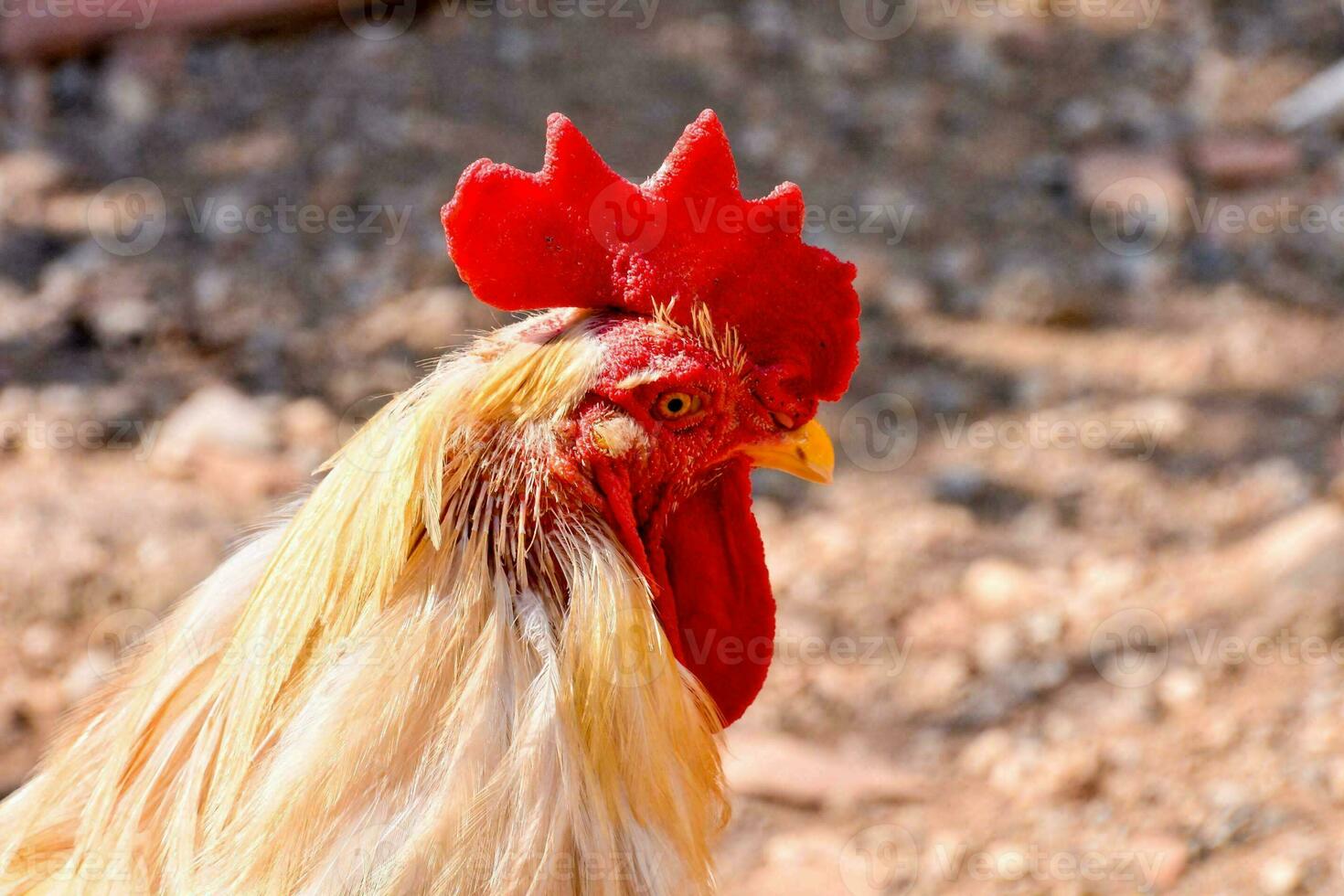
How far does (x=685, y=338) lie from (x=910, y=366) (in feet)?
13.5

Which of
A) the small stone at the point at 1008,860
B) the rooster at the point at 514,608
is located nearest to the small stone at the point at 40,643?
the rooster at the point at 514,608

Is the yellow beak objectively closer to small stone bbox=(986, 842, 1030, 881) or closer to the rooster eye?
the rooster eye

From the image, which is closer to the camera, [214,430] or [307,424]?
[214,430]

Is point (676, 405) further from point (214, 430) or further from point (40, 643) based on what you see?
point (214, 430)

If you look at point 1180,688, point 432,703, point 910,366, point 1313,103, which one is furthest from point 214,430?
point 1313,103

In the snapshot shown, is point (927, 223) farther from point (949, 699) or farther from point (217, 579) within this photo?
point (217, 579)

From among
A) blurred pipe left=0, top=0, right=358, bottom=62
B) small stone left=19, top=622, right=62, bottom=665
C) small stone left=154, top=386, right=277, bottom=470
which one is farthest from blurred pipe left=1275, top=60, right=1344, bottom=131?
small stone left=19, top=622, right=62, bottom=665

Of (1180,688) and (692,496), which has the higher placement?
(692,496)

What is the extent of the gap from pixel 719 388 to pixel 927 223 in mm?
5046

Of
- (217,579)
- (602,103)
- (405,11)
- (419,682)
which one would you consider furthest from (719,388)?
(405,11)

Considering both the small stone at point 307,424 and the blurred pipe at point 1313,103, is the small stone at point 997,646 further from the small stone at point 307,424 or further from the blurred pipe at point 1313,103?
the blurred pipe at point 1313,103

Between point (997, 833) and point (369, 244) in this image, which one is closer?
point (997, 833)

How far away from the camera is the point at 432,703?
218cm

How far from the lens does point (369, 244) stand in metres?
6.88
